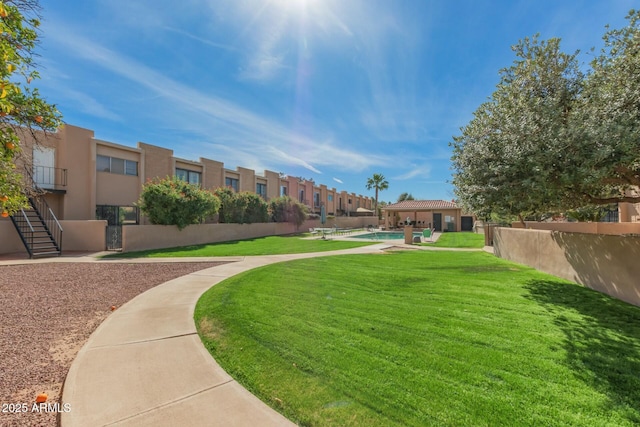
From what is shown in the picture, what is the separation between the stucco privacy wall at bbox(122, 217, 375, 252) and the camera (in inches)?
640

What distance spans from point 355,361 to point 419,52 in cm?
1488

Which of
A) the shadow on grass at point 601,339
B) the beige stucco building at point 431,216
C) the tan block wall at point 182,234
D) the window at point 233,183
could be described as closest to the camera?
the shadow on grass at point 601,339

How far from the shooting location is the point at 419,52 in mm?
13930

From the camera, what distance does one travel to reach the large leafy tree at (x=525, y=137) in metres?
5.11

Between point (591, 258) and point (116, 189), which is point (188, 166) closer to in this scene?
point (116, 189)

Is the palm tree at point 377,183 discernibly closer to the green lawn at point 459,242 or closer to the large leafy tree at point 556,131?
the green lawn at point 459,242

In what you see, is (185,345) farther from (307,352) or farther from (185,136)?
(185,136)

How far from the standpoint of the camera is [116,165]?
2055 cm

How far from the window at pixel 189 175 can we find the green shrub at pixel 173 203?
637 cm

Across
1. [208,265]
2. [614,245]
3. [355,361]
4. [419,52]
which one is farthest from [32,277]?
[419,52]

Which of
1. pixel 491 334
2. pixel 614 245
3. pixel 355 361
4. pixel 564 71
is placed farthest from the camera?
pixel 614 245

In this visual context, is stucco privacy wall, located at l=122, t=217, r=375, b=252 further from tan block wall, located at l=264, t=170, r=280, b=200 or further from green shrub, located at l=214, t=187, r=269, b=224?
tan block wall, located at l=264, t=170, r=280, b=200

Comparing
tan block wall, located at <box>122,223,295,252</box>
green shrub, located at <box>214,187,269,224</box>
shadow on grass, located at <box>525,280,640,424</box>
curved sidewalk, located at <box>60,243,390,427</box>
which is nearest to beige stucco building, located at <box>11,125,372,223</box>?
green shrub, located at <box>214,187,269,224</box>

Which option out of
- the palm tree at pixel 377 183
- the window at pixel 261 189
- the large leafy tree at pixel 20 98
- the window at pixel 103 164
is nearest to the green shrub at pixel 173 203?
the window at pixel 103 164
